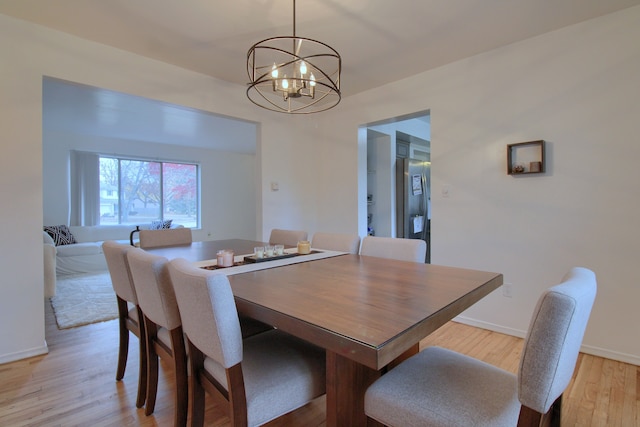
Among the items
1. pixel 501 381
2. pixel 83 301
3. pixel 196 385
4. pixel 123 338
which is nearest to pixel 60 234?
pixel 83 301

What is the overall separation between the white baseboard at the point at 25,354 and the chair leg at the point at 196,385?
1905 mm

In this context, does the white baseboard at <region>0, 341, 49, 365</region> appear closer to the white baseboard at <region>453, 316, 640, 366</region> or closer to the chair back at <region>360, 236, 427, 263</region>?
the chair back at <region>360, 236, 427, 263</region>

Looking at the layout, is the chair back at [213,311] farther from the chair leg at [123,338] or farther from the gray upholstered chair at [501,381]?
the chair leg at [123,338]

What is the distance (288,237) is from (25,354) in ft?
6.92

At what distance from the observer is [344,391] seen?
104 centimetres

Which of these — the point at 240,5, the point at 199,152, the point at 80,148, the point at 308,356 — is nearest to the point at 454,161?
the point at 240,5

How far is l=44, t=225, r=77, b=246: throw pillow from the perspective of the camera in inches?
195

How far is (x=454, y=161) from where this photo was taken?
9.42 ft

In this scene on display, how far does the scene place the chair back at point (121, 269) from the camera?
5.22 feet

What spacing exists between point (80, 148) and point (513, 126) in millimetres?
6912

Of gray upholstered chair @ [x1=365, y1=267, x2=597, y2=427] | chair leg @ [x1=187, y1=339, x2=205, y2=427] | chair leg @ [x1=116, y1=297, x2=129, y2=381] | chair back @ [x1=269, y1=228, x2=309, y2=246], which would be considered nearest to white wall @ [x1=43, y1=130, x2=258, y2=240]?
chair back @ [x1=269, y1=228, x2=309, y2=246]

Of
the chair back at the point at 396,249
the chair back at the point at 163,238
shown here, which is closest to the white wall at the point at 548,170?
the chair back at the point at 396,249

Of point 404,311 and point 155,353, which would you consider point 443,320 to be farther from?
point 155,353

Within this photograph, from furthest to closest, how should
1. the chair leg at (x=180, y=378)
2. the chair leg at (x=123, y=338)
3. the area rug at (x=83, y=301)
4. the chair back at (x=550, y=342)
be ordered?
the area rug at (x=83, y=301) < the chair leg at (x=123, y=338) < the chair leg at (x=180, y=378) < the chair back at (x=550, y=342)
